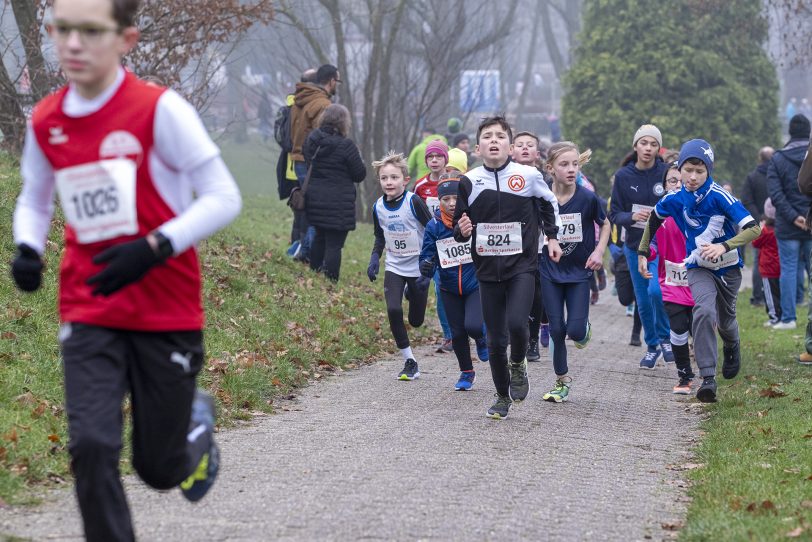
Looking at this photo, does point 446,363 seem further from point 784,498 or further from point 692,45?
point 692,45

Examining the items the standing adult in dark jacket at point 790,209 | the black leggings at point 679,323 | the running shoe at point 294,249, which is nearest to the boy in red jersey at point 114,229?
the black leggings at point 679,323

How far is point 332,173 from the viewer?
1484cm

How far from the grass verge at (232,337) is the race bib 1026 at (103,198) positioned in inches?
89.9

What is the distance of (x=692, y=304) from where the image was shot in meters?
10.4

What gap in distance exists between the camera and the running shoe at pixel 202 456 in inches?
194

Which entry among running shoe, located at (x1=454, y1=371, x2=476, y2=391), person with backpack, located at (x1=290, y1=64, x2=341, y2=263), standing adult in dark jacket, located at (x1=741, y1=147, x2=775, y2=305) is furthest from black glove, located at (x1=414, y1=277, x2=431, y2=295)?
standing adult in dark jacket, located at (x1=741, y1=147, x2=775, y2=305)

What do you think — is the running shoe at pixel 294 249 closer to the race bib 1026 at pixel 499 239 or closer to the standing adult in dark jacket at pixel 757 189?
the standing adult in dark jacket at pixel 757 189

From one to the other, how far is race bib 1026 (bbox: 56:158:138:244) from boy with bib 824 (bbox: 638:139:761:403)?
6.01 m

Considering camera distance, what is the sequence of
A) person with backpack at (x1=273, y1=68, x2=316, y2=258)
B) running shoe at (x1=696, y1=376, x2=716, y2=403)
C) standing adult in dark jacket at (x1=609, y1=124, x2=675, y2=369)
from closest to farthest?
running shoe at (x1=696, y1=376, x2=716, y2=403)
standing adult in dark jacket at (x1=609, y1=124, x2=675, y2=369)
person with backpack at (x1=273, y1=68, x2=316, y2=258)

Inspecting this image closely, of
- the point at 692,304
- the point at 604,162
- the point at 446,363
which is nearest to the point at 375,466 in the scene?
the point at 692,304

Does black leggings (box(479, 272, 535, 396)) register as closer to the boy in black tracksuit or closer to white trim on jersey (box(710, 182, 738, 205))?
the boy in black tracksuit

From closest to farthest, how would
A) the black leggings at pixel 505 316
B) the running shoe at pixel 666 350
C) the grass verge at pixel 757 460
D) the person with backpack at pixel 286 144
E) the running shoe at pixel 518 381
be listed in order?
the grass verge at pixel 757 460
the black leggings at pixel 505 316
the running shoe at pixel 518 381
the running shoe at pixel 666 350
the person with backpack at pixel 286 144

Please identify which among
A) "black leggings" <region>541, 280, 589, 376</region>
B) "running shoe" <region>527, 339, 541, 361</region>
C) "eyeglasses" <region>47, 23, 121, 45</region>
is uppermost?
"eyeglasses" <region>47, 23, 121, 45</region>

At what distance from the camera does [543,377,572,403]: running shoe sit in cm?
1005
